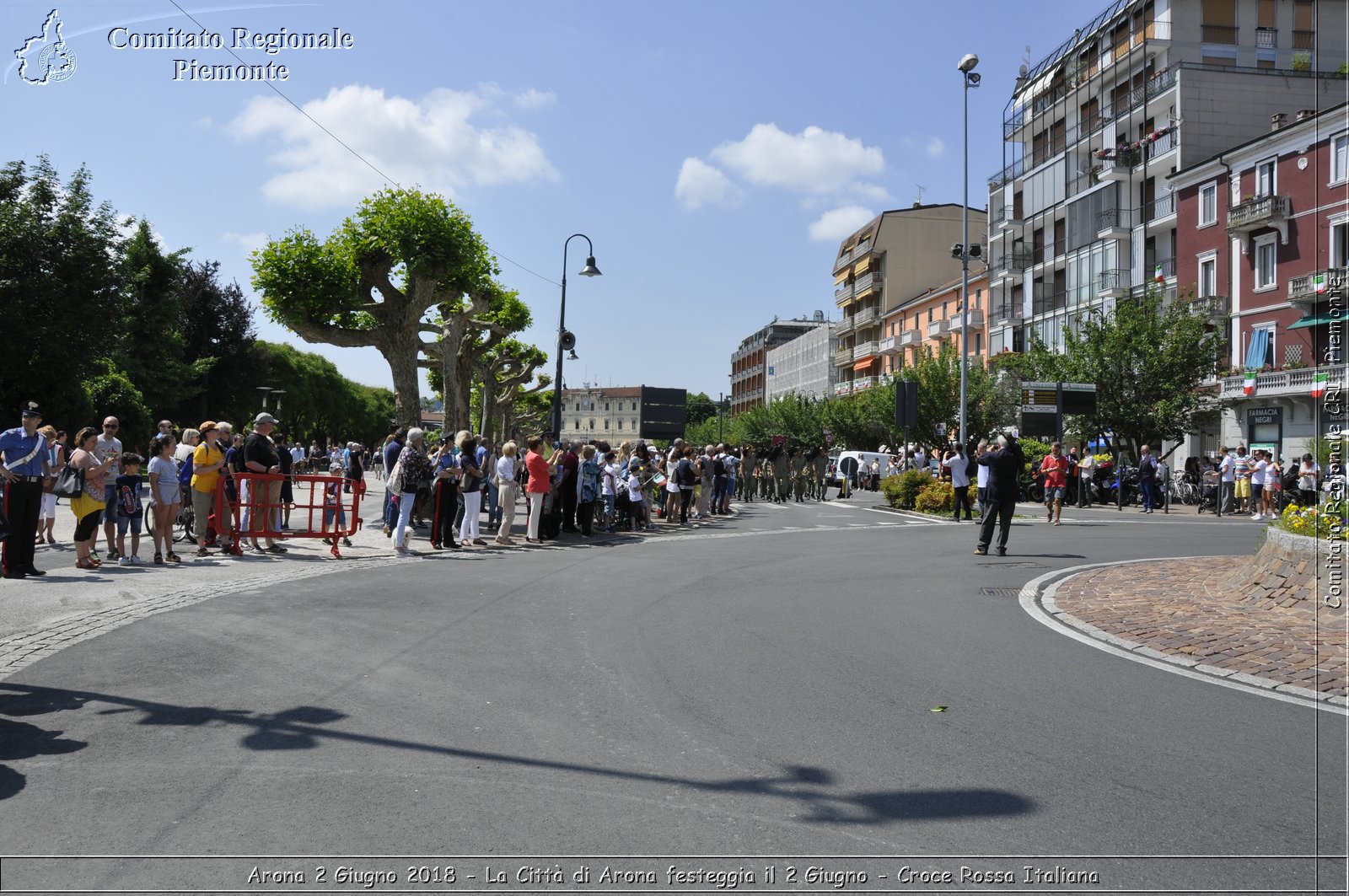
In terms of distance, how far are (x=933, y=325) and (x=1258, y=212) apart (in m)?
34.2

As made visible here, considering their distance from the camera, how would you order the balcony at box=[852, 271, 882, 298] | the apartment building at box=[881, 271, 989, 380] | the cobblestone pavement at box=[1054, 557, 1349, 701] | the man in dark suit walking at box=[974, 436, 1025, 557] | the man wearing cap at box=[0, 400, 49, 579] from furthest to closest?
the balcony at box=[852, 271, 882, 298], the apartment building at box=[881, 271, 989, 380], the man in dark suit walking at box=[974, 436, 1025, 557], the man wearing cap at box=[0, 400, 49, 579], the cobblestone pavement at box=[1054, 557, 1349, 701]

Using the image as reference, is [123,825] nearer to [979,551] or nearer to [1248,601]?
[1248,601]

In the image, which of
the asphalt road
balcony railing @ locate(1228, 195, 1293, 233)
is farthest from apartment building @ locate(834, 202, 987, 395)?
the asphalt road

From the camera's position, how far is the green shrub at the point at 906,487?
92.9 feet

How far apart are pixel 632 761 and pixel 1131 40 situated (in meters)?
54.6

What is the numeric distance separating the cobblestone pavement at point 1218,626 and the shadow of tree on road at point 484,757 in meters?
3.49

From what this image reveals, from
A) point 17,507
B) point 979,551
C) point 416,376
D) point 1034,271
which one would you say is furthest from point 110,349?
point 1034,271

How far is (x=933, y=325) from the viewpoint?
241 feet

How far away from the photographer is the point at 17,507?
11.5 metres

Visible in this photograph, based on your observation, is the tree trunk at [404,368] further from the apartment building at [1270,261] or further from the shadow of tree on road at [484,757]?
the apartment building at [1270,261]

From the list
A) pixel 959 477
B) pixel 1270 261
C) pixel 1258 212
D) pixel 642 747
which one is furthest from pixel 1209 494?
pixel 642 747

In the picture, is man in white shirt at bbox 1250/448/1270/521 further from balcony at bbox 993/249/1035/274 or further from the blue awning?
balcony at bbox 993/249/1035/274

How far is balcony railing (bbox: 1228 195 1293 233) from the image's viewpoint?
3878 centimetres

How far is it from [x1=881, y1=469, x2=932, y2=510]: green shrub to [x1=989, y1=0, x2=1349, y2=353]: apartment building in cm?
1704
